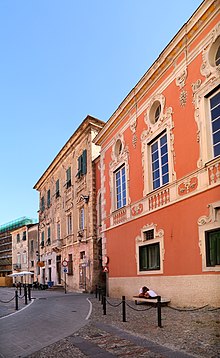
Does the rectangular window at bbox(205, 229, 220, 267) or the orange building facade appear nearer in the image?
the rectangular window at bbox(205, 229, 220, 267)

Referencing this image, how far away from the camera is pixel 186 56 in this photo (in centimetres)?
1378

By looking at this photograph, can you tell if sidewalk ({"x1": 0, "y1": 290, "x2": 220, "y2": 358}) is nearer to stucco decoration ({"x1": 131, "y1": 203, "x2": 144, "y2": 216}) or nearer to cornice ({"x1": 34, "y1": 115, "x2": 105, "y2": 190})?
stucco decoration ({"x1": 131, "y1": 203, "x2": 144, "y2": 216})

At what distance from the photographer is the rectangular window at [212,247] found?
11.7 m

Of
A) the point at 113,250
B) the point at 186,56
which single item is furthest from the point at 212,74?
the point at 113,250

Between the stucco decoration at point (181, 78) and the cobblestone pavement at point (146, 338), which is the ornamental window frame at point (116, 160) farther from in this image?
the cobblestone pavement at point (146, 338)

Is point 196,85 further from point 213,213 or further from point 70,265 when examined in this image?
point 70,265

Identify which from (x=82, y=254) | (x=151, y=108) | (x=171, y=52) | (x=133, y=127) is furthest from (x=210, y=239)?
(x=82, y=254)

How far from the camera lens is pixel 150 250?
16.3 metres

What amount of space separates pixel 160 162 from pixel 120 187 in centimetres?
494

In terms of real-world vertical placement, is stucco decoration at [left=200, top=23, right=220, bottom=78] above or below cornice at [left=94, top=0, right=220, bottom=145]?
below

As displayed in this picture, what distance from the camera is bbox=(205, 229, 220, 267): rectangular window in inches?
461

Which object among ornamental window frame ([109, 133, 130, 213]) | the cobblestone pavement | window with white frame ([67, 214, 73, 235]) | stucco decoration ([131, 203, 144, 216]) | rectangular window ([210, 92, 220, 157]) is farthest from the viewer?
window with white frame ([67, 214, 73, 235])

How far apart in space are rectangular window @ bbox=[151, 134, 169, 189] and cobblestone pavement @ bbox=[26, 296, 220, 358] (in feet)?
18.0

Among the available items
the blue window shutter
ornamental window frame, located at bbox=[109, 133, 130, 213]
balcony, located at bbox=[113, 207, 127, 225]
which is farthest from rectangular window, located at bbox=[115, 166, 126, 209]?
the blue window shutter
